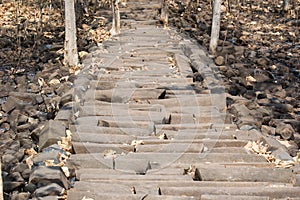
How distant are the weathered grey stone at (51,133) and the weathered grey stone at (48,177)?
3.00ft

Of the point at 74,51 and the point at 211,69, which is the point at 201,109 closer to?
the point at 211,69

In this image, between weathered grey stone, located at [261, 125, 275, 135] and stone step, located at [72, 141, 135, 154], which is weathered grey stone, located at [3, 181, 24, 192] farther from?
weathered grey stone, located at [261, 125, 275, 135]

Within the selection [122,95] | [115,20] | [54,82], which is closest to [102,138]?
[122,95]

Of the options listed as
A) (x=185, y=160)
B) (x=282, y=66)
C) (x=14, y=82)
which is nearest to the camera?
(x=185, y=160)

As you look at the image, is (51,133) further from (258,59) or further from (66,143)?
(258,59)

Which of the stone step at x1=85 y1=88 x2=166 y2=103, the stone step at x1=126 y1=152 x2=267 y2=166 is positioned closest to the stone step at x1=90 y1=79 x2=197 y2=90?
the stone step at x1=85 y1=88 x2=166 y2=103

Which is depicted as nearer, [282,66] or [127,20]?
[282,66]

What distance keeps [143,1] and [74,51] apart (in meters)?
8.58

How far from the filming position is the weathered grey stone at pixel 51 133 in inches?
233

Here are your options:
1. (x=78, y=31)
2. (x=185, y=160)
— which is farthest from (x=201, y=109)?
(x=78, y=31)

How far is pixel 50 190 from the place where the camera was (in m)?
4.66

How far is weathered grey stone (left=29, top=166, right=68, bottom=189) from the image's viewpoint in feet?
15.8

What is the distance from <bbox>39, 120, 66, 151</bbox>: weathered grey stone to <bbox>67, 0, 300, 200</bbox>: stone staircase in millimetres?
A: 176

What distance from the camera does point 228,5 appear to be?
754 inches
